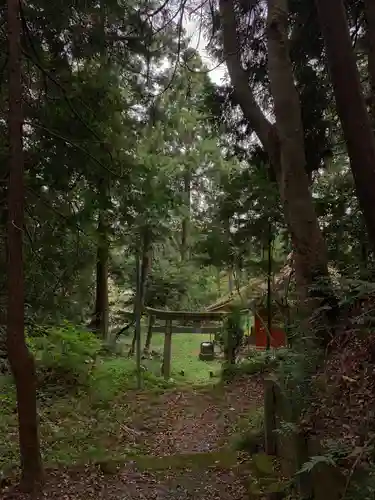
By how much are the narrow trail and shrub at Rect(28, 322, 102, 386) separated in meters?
1.38

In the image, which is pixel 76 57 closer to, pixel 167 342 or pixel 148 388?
pixel 148 388

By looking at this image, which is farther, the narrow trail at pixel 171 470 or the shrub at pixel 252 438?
the shrub at pixel 252 438

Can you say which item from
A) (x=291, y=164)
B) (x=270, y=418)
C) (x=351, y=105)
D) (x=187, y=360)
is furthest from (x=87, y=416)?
(x=187, y=360)

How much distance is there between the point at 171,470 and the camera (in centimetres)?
516

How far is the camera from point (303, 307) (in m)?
4.72

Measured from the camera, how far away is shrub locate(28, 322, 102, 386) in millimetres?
8086

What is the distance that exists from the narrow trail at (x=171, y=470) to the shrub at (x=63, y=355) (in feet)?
4.52

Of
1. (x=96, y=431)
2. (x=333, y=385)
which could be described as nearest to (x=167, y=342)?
(x=96, y=431)

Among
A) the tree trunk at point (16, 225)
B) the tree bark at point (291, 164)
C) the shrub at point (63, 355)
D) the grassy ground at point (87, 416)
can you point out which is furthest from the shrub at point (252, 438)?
the shrub at point (63, 355)

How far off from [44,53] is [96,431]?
16.4 feet


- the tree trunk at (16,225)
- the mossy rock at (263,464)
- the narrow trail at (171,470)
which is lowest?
the narrow trail at (171,470)

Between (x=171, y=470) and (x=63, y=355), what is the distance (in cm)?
387

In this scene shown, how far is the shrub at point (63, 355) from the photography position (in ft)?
26.5

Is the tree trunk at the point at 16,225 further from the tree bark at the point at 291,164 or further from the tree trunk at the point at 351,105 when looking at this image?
the tree trunk at the point at 351,105
